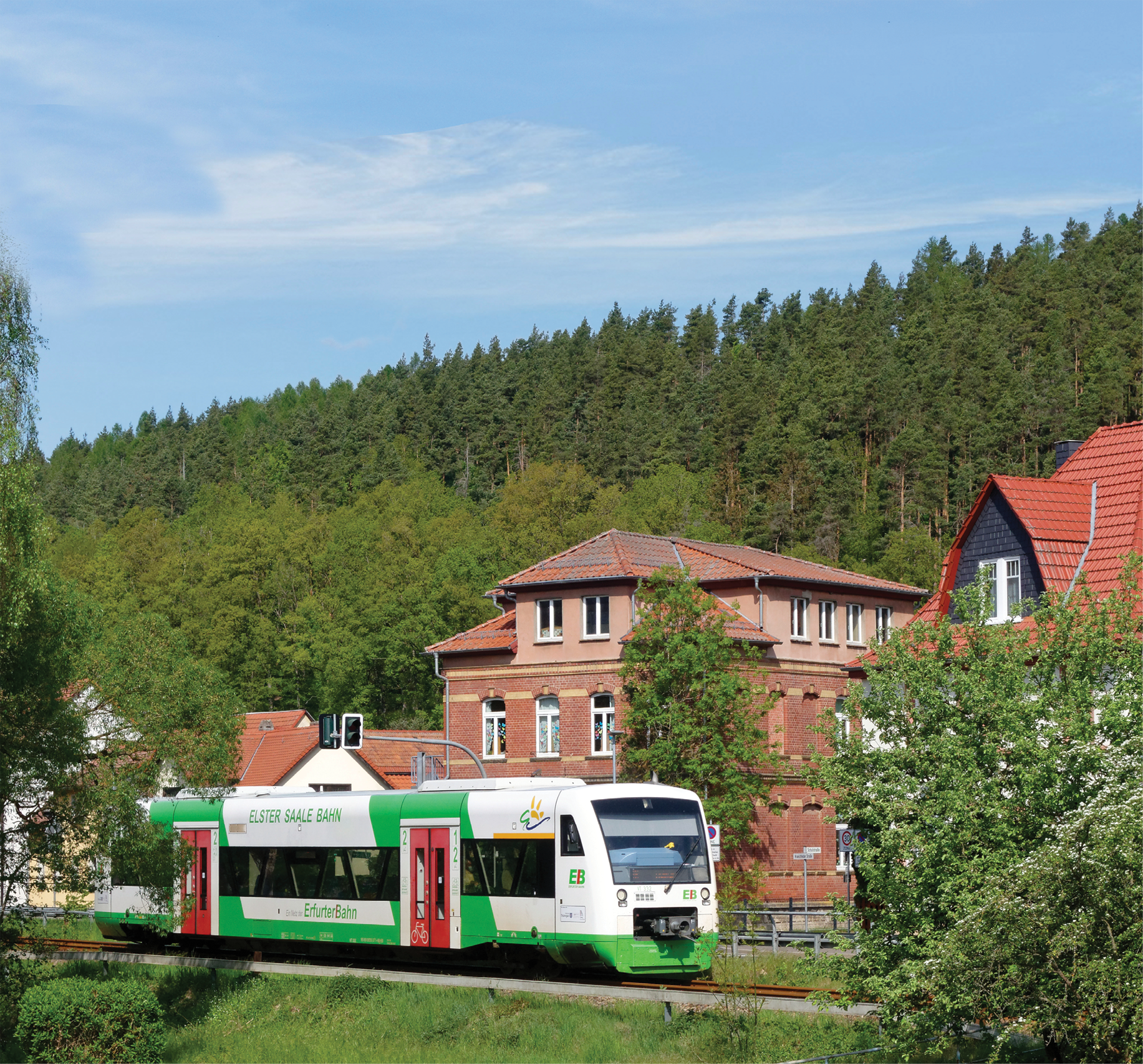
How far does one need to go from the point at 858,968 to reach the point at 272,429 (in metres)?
169

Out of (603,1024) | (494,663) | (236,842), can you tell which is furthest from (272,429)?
(603,1024)

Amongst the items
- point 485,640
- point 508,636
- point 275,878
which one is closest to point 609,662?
point 508,636

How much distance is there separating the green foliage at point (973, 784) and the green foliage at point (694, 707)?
99.3 feet

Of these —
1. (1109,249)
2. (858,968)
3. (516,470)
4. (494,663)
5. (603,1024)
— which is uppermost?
(1109,249)

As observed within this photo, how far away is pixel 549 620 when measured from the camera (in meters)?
55.9

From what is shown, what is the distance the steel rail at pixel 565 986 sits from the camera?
22594mm

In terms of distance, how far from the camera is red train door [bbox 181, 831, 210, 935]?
114 ft

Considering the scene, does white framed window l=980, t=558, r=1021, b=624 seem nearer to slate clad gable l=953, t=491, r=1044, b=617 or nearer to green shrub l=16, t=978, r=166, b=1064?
slate clad gable l=953, t=491, r=1044, b=617

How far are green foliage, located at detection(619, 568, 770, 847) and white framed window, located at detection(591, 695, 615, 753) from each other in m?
2.59

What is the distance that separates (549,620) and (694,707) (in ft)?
26.5

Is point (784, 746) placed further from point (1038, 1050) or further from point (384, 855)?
point (1038, 1050)

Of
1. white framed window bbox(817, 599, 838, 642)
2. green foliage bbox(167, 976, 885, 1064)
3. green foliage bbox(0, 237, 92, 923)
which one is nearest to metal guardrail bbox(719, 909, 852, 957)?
green foliage bbox(167, 976, 885, 1064)

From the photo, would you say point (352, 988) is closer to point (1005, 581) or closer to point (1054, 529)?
point (1005, 581)

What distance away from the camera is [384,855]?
1190 inches
